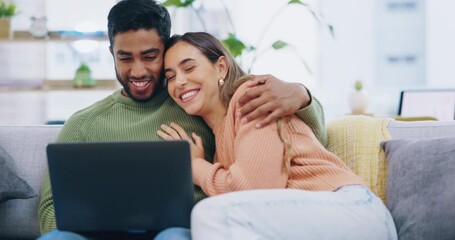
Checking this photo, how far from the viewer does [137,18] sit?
176 cm

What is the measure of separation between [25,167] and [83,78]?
2496mm

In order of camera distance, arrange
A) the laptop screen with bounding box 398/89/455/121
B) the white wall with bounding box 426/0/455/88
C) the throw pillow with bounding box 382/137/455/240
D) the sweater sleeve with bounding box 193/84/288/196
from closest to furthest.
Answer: the sweater sleeve with bounding box 193/84/288/196, the throw pillow with bounding box 382/137/455/240, the laptop screen with bounding box 398/89/455/121, the white wall with bounding box 426/0/455/88

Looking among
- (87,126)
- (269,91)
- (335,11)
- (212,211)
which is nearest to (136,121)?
(87,126)

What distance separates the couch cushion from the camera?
6.02ft

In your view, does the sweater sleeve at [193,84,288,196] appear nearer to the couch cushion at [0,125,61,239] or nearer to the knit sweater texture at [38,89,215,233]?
the knit sweater texture at [38,89,215,233]

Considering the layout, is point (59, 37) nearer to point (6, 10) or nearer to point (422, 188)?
point (6, 10)

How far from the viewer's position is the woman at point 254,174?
121 cm

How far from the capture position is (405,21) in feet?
16.2

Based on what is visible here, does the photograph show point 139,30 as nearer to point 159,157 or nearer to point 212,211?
point 159,157

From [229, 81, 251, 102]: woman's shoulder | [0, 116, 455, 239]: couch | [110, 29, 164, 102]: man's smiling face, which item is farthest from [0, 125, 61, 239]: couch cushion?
[229, 81, 251, 102]: woman's shoulder

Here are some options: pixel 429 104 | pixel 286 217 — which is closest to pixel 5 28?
pixel 429 104

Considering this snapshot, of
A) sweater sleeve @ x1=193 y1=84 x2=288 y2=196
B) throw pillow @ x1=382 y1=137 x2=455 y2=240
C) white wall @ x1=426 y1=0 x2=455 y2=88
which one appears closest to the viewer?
sweater sleeve @ x1=193 y1=84 x2=288 y2=196

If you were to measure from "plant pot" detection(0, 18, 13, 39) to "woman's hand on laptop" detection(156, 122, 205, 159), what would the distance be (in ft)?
9.61

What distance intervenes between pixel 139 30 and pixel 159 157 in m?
0.60
